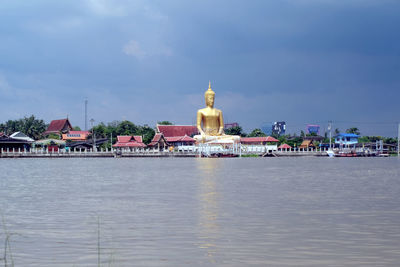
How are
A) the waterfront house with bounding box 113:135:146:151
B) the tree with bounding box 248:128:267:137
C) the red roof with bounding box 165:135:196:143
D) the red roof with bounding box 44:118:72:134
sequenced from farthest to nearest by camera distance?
1. the tree with bounding box 248:128:267:137
2. the red roof with bounding box 44:118:72:134
3. the red roof with bounding box 165:135:196:143
4. the waterfront house with bounding box 113:135:146:151

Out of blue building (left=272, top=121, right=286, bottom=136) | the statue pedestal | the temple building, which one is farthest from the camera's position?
blue building (left=272, top=121, right=286, bottom=136)

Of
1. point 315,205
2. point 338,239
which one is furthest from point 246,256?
point 315,205

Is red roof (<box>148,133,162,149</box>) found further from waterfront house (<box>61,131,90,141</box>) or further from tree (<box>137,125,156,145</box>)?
waterfront house (<box>61,131,90,141</box>)

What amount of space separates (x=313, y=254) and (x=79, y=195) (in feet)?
34.8

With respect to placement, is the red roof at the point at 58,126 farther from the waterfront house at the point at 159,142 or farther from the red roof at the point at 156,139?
the red roof at the point at 156,139

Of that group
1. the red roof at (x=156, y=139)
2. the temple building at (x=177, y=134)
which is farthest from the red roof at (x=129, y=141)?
the temple building at (x=177, y=134)

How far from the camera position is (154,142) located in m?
82.1

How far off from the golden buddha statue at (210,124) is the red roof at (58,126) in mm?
33583

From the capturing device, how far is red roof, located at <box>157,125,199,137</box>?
290 feet

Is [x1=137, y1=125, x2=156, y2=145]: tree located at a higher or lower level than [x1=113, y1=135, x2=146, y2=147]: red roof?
higher

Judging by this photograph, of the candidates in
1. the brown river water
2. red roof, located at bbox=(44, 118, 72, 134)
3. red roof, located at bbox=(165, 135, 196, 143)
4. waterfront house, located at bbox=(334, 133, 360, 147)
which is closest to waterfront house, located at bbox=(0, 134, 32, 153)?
red roof, located at bbox=(44, 118, 72, 134)

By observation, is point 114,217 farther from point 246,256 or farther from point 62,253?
point 246,256

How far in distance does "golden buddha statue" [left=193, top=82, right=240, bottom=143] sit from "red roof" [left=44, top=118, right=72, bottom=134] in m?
33.6

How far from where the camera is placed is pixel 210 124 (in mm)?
71938
